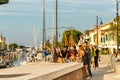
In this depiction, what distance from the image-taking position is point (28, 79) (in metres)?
9.25

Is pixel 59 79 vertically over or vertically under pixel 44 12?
under

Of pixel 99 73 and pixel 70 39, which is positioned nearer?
pixel 99 73

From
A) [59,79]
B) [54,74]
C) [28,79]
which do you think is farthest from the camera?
[59,79]

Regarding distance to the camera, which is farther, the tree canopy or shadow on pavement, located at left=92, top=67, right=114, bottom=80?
the tree canopy

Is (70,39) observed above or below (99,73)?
above

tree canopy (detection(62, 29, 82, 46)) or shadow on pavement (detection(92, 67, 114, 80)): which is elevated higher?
tree canopy (detection(62, 29, 82, 46))

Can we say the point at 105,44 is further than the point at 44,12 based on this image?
Yes

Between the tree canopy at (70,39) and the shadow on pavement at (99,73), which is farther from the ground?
the tree canopy at (70,39)

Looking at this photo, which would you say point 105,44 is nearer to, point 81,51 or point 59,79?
point 81,51

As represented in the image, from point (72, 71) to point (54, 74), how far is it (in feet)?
13.4

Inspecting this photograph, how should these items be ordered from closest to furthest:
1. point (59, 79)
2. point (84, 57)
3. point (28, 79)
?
point (28, 79) → point (59, 79) → point (84, 57)

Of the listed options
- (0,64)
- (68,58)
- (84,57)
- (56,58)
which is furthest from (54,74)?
(0,64)

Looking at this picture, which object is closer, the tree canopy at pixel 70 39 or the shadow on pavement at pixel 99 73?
the shadow on pavement at pixel 99 73

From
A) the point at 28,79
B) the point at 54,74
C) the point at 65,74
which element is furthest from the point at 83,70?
the point at 28,79
